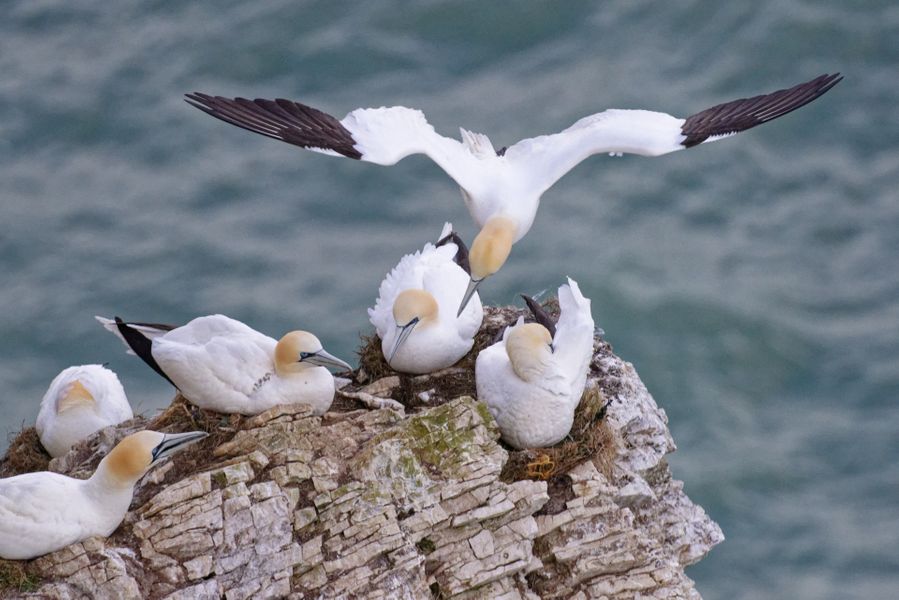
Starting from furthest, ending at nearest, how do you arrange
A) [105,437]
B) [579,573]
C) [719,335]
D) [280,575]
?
[719,335] < [105,437] < [579,573] < [280,575]

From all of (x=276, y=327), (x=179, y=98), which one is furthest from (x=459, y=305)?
(x=179, y=98)

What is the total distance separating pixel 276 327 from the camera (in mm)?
13359

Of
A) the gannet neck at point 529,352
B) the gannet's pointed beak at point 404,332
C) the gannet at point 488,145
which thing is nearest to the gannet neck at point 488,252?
the gannet at point 488,145

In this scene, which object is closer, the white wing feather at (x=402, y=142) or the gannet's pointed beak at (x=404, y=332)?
the gannet's pointed beak at (x=404, y=332)

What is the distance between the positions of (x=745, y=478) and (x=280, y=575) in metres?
6.91

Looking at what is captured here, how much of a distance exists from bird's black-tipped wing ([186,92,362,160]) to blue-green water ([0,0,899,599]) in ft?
14.5

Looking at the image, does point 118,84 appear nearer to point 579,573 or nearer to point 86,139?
point 86,139

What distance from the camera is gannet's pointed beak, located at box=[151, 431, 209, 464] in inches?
274

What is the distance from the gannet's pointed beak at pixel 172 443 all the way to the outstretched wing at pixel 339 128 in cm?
204

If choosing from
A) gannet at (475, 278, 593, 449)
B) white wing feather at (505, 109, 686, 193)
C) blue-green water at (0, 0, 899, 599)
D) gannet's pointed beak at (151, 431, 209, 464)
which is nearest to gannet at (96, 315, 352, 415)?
gannet's pointed beak at (151, 431, 209, 464)

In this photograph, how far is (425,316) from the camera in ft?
26.7

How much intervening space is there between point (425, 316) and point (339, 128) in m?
1.38

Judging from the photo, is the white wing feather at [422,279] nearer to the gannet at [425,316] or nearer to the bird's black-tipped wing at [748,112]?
the gannet at [425,316]

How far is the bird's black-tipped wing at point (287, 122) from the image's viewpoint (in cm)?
852
